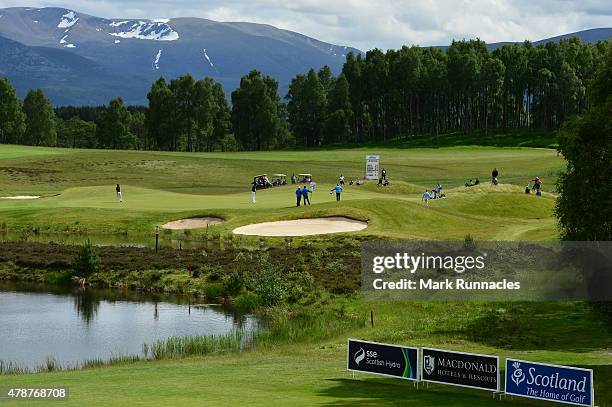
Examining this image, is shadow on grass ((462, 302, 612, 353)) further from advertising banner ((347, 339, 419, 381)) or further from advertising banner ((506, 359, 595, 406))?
advertising banner ((347, 339, 419, 381))

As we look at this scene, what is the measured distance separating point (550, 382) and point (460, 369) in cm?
332

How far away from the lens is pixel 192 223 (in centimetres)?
8144

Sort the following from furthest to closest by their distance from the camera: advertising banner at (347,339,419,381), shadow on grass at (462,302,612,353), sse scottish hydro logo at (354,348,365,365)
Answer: shadow on grass at (462,302,612,353) → sse scottish hydro logo at (354,348,365,365) → advertising banner at (347,339,419,381)

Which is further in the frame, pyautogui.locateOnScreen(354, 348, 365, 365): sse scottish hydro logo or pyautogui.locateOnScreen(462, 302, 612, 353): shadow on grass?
pyautogui.locateOnScreen(462, 302, 612, 353): shadow on grass

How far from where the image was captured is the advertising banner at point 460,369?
29438 mm

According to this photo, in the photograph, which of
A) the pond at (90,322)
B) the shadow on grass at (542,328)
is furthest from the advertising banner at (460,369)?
the pond at (90,322)

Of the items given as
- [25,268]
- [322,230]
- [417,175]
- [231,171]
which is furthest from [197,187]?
[25,268]

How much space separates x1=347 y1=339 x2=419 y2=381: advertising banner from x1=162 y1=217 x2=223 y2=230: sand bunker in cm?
4855

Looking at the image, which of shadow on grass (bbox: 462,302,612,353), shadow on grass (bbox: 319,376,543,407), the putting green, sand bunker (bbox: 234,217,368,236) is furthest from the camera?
the putting green

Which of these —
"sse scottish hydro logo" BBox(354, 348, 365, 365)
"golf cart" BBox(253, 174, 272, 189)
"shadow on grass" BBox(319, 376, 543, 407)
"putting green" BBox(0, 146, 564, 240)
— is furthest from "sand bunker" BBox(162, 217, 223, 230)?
"shadow on grass" BBox(319, 376, 543, 407)

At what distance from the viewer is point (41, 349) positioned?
4297 centimetres

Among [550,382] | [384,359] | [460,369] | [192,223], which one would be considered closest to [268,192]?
[192,223]

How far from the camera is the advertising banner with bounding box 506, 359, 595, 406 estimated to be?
88.4ft

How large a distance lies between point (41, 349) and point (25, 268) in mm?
23459
